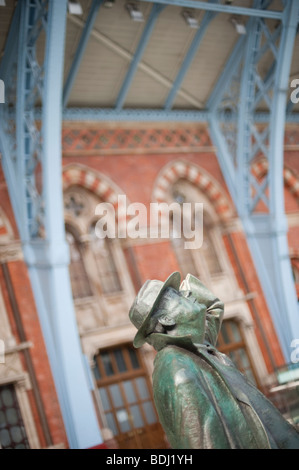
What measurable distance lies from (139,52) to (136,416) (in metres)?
6.17

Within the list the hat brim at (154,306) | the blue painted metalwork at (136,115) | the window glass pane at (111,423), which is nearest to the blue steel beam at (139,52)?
the blue painted metalwork at (136,115)

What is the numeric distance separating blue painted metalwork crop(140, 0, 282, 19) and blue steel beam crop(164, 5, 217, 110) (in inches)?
31.5

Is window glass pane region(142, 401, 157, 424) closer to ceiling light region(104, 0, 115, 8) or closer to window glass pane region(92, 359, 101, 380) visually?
window glass pane region(92, 359, 101, 380)

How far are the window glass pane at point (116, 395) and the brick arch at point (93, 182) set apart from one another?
3.12 m

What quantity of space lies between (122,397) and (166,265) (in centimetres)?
252

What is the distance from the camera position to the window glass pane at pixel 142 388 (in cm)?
1073

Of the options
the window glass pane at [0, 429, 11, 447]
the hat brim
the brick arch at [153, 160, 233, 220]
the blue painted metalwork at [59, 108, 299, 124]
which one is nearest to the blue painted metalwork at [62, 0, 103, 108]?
the blue painted metalwork at [59, 108, 299, 124]

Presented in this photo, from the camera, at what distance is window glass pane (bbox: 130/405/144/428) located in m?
10.5

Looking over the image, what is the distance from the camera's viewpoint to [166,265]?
1155 cm

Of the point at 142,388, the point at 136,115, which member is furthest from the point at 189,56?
the point at 142,388

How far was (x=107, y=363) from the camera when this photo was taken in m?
10.8

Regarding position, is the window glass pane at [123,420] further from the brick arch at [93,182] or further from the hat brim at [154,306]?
the hat brim at [154,306]

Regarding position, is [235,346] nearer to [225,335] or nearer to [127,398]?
[225,335]

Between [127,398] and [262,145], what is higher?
[262,145]
